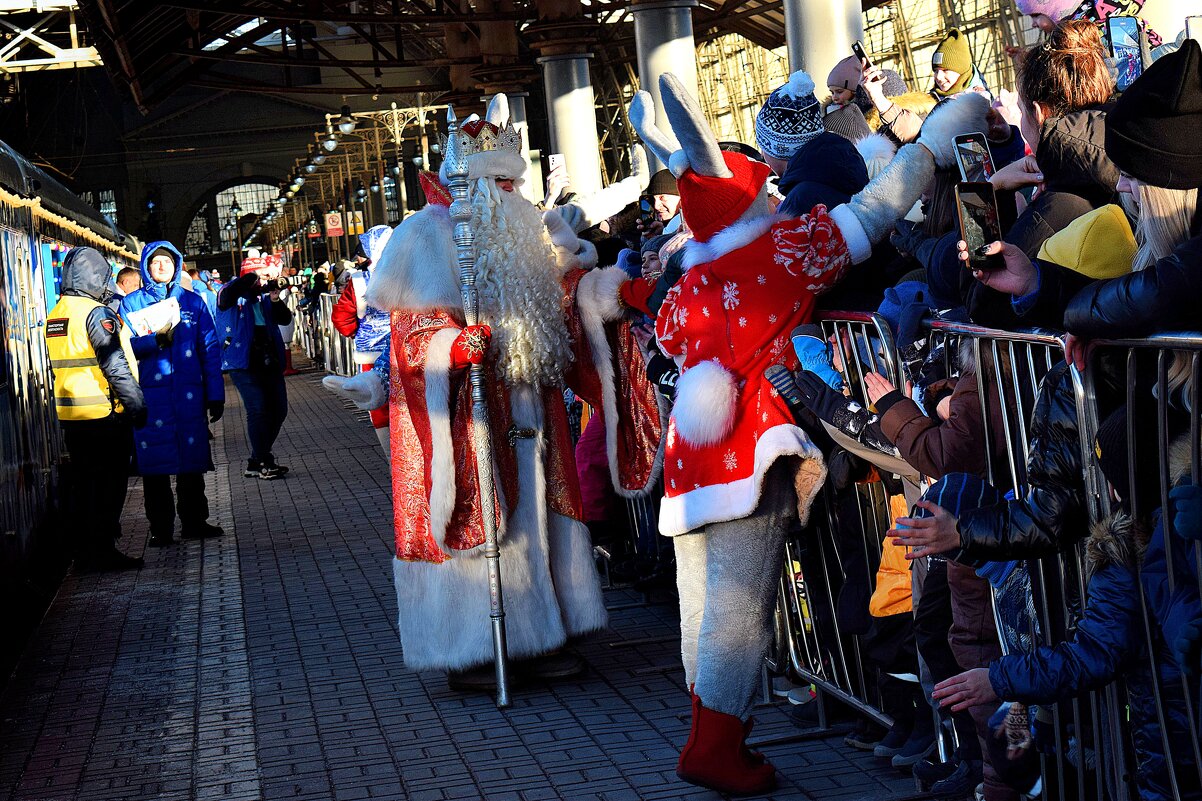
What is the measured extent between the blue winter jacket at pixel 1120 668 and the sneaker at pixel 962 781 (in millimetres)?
1027

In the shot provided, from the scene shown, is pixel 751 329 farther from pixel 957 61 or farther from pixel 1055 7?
pixel 957 61

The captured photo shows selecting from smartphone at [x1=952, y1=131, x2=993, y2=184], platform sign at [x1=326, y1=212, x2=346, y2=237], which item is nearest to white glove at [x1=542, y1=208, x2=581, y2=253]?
smartphone at [x1=952, y1=131, x2=993, y2=184]

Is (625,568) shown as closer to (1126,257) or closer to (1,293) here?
(1,293)

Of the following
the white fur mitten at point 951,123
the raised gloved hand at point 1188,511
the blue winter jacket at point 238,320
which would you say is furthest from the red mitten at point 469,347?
the blue winter jacket at point 238,320

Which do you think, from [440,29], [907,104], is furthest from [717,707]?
[440,29]

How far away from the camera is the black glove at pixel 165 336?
9.68 m

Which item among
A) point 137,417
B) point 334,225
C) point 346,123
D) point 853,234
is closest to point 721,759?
point 853,234

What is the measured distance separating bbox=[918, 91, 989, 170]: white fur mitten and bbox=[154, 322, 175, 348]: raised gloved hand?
6.77 meters

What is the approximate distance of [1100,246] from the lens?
293cm

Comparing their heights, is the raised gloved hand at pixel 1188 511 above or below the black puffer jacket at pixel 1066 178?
below

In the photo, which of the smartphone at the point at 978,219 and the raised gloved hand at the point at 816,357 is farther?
the raised gloved hand at the point at 816,357

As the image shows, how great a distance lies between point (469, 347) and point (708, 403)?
1.61 m

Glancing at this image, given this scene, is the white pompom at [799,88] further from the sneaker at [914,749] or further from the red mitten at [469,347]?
the sneaker at [914,749]

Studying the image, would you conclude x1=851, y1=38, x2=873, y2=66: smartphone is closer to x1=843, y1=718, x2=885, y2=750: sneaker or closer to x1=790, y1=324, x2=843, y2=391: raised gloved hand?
x1=790, y1=324, x2=843, y2=391: raised gloved hand
